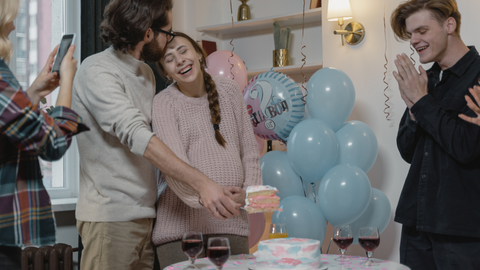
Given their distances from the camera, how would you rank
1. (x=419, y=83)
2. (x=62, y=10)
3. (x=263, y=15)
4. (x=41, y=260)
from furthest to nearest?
(x=263, y=15)
(x=62, y=10)
(x=41, y=260)
(x=419, y=83)

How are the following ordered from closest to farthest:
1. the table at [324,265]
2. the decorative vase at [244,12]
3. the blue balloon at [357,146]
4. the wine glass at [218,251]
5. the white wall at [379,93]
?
the wine glass at [218,251] → the table at [324,265] → the blue balloon at [357,146] → the white wall at [379,93] → the decorative vase at [244,12]

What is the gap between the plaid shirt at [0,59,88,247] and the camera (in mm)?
1005

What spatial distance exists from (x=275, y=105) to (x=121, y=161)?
120 cm

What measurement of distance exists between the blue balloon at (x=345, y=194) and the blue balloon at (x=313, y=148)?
77mm

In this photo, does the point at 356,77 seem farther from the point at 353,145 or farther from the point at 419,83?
the point at 419,83

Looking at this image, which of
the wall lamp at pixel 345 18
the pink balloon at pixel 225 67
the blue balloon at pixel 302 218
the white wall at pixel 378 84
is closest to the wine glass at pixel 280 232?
the blue balloon at pixel 302 218

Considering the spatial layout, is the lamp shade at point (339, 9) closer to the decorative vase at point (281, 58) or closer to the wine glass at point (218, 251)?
the decorative vase at point (281, 58)

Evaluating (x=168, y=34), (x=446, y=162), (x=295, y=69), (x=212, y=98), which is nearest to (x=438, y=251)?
(x=446, y=162)

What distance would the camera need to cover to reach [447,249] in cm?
164

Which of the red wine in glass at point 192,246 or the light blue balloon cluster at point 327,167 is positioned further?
the light blue balloon cluster at point 327,167

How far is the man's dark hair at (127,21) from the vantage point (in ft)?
5.23

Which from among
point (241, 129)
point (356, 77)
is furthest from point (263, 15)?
point (241, 129)

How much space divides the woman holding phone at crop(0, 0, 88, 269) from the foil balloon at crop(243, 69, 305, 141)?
150 centimetres

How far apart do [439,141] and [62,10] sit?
2.56m
